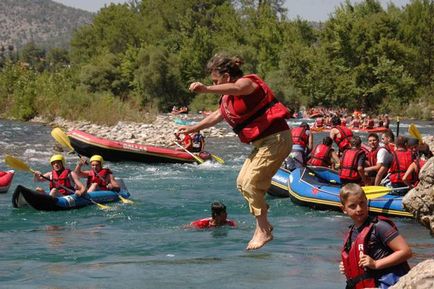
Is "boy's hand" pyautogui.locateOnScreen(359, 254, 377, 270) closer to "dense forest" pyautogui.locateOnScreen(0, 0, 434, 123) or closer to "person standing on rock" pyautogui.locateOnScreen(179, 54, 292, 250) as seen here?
"person standing on rock" pyautogui.locateOnScreen(179, 54, 292, 250)

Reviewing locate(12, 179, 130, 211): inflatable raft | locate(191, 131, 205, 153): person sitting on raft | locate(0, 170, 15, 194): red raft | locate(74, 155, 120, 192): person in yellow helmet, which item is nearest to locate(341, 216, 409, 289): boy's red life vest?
locate(12, 179, 130, 211): inflatable raft

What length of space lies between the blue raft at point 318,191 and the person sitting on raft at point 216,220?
1920 mm

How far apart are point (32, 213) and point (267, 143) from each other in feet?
26.5

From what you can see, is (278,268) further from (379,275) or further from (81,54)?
(81,54)

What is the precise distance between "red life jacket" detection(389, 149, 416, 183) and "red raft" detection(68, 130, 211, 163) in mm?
9111

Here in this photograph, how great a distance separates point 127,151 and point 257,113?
15670mm

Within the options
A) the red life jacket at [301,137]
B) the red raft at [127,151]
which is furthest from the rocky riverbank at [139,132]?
the red life jacket at [301,137]

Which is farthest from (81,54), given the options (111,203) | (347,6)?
(111,203)

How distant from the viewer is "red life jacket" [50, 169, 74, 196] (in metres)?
12.9

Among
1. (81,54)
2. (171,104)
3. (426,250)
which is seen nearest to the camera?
(426,250)

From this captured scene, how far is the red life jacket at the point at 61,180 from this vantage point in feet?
42.3

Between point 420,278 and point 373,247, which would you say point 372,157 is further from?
point 420,278

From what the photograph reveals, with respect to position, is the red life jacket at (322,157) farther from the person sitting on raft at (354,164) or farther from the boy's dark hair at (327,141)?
the person sitting on raft at (354,164)

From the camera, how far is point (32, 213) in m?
12.5
